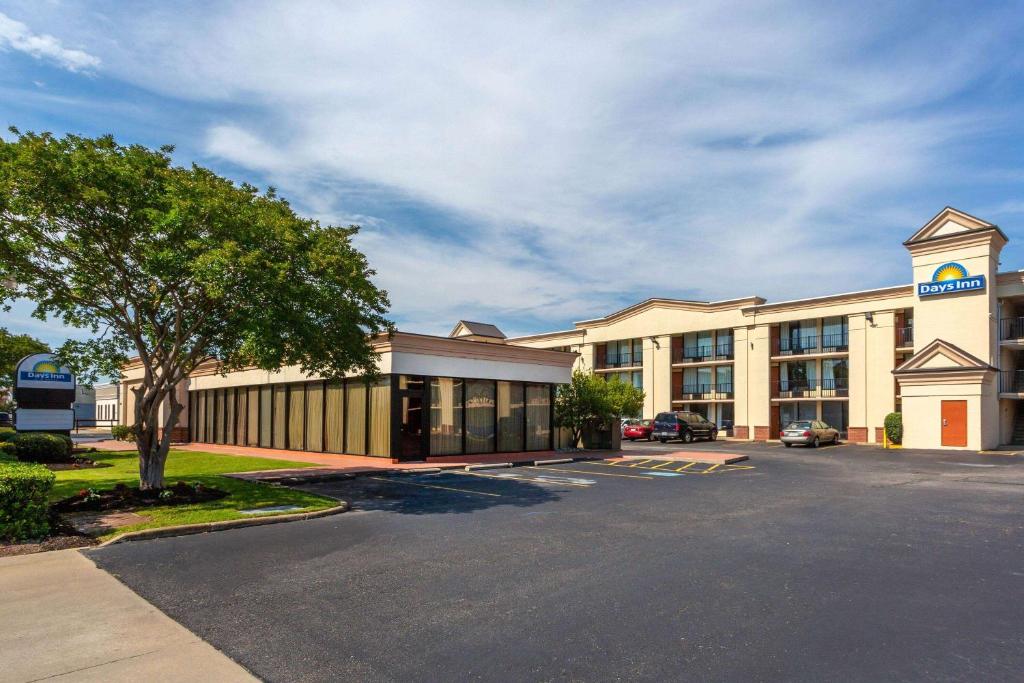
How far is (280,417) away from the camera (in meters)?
29.3

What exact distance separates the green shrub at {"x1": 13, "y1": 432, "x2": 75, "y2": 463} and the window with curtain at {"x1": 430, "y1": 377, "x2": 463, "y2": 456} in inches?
493

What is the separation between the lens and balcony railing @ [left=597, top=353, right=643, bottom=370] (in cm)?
5444

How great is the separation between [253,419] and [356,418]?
9162 mm

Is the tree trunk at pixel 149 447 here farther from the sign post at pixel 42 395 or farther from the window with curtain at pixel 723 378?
the window with curtain at pixel 723 378

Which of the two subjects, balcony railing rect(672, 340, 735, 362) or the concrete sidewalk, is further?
balcony railing rect(672, 340, 735, 362)

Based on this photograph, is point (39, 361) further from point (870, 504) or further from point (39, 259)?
point (870, 504)

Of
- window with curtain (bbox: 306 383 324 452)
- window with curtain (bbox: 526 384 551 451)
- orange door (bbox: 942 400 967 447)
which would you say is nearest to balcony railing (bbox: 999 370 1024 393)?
orange door (bbox: 942 400 967 447)

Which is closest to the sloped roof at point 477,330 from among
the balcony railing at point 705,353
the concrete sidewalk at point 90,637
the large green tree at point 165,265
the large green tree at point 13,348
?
the balcony railing at point 705,353

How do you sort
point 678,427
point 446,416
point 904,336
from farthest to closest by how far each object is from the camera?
point 904,336 < point 678,427 < point 446,416

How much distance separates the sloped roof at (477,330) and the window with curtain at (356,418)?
29.3 meters

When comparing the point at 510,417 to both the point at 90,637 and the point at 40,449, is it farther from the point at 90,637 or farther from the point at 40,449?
the point at 90,637

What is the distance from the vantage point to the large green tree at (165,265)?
11.7 m

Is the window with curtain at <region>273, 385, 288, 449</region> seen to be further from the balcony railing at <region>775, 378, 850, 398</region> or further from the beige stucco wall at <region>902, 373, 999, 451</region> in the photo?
the balcony railing at <region>775, 378, 850, 398</region>

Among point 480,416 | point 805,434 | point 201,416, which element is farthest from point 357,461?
point 805,434
